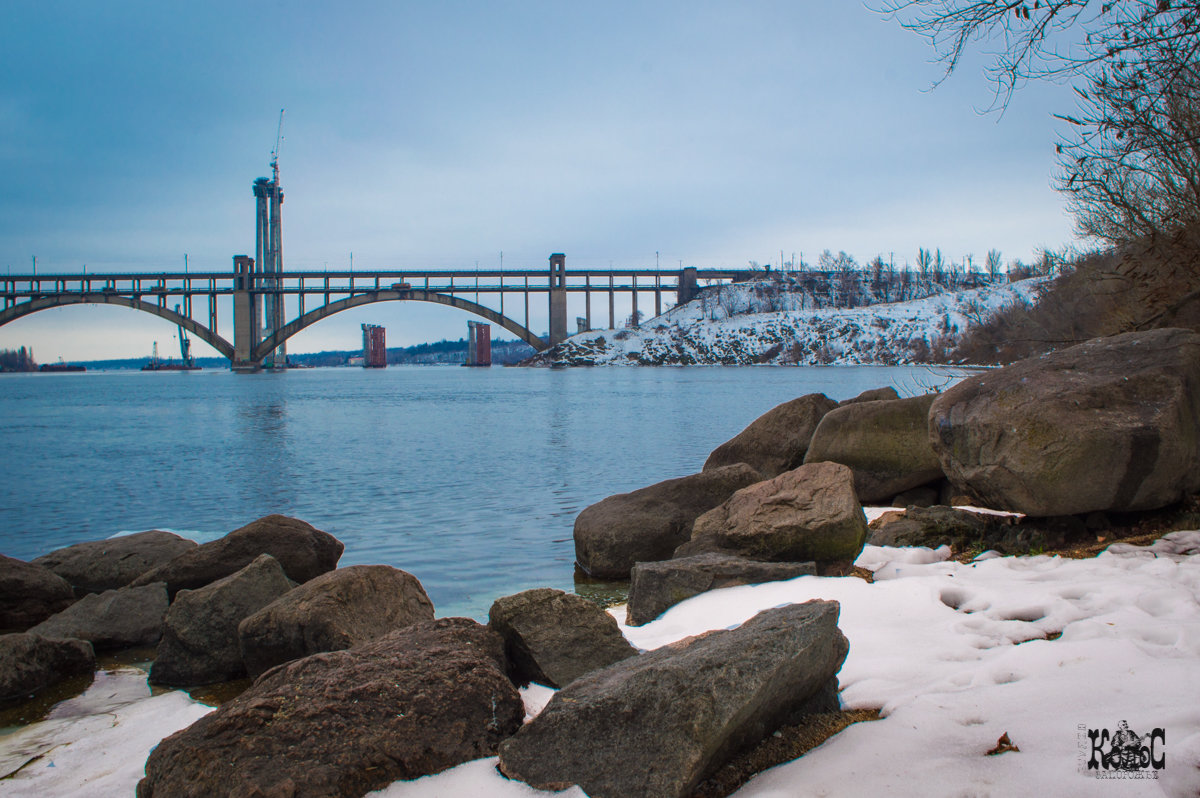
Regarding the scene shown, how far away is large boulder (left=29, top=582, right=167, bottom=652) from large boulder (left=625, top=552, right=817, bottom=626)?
11.2 feet

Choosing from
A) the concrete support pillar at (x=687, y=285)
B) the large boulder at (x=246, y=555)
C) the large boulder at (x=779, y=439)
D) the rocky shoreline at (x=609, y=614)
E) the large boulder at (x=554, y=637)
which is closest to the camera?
the rocky shoreline at (x=609, y=614)

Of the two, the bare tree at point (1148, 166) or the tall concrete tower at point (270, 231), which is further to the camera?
the tall concrete tower at point (270, 231)

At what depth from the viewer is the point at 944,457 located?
19.1ft

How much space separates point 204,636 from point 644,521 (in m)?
3.77

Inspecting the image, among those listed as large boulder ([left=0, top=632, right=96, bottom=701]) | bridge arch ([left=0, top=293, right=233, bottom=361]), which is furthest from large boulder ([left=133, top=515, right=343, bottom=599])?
bridge arch ([left=0, top=293, right=233, bottom=361])

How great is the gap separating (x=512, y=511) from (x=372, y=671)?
829 centimetres

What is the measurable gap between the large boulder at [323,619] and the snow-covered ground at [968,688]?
0.45m

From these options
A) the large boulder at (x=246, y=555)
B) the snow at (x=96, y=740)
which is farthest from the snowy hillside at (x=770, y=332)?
the snow at (x=96, y=740)

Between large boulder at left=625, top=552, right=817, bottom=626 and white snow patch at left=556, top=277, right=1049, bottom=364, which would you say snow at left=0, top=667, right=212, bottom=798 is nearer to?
large boulder at left=625, top=552, right=817, bottom=626

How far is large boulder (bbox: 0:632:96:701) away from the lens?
14.8 ft

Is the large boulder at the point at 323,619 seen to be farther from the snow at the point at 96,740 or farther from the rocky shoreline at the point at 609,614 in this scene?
the snow at the point at 96,740

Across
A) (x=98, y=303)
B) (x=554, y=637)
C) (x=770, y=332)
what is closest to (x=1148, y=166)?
(x=554, y=637)

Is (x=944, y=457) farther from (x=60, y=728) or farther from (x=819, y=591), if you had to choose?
(x=60, y=728)

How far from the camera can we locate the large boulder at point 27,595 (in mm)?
6156
